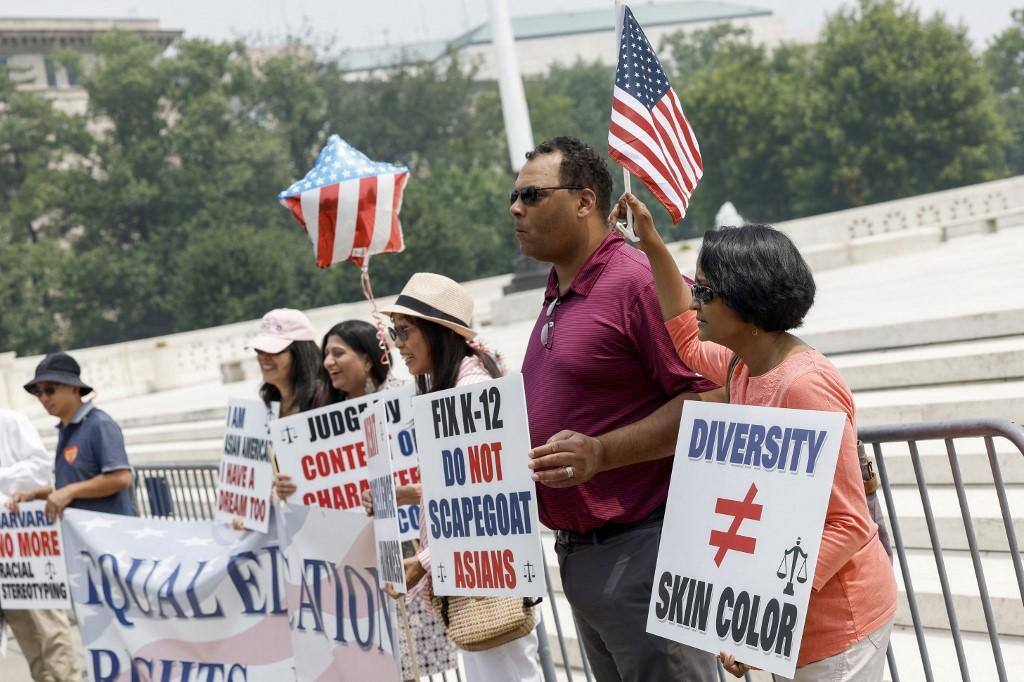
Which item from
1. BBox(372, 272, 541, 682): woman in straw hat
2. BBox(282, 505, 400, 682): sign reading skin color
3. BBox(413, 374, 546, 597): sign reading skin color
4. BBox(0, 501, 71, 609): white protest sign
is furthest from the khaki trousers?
BBox(413, 374, 546, 597): sign reading skin color

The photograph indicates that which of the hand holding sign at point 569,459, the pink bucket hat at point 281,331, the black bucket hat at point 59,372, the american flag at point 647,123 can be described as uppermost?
the american flag at point 647,123

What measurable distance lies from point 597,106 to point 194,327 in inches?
1675

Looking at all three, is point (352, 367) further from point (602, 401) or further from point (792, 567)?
point (792, 567)

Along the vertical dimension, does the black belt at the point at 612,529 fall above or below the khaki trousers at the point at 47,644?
above

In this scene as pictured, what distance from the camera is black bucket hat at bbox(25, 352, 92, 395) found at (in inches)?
249

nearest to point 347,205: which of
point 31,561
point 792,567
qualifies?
point 31,561

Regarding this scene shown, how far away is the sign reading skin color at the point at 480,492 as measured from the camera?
3.65 metres

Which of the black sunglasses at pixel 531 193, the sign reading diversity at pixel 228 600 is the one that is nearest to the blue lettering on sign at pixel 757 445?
the black sunglasses at pixel 531 193

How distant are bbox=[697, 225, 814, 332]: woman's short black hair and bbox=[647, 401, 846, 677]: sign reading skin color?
0.24 meters

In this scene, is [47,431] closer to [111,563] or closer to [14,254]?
[111,563]

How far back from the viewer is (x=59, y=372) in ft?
21.0

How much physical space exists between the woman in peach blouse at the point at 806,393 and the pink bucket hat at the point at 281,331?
2.94 meters

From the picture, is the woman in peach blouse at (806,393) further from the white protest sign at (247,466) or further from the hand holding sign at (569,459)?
the white protest sign at (247,466)

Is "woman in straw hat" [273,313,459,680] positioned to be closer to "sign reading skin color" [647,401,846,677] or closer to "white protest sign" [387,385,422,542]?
"white protest sign" [387,385,422,542]
